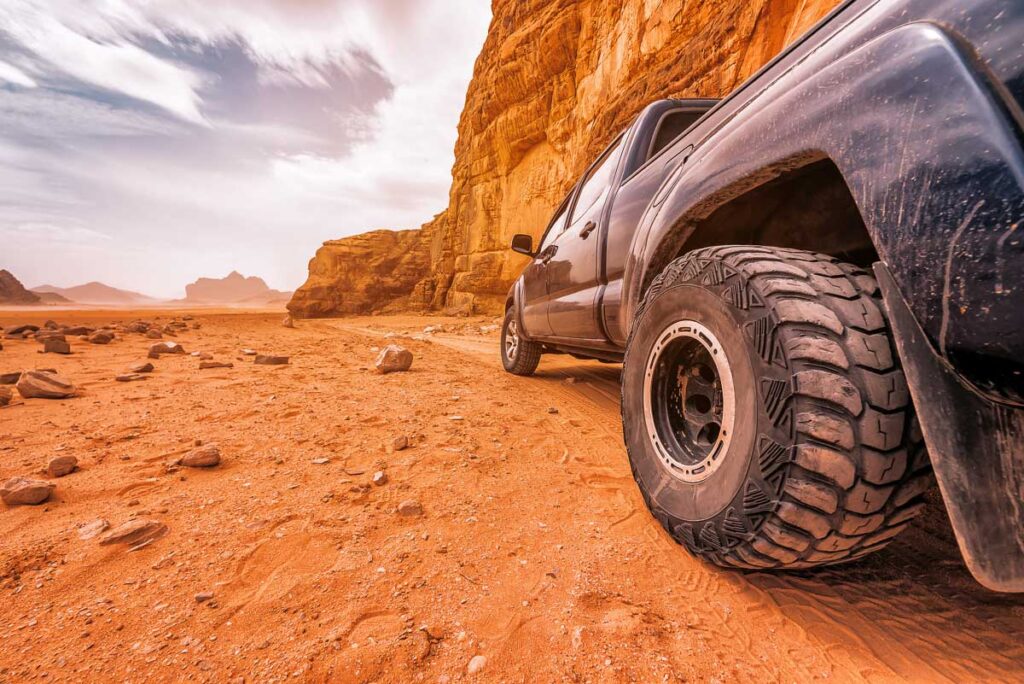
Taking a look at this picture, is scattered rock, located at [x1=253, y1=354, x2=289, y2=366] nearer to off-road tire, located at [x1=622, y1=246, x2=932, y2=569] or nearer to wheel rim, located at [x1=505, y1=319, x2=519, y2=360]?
wheel rim, located at [x1=505, y1=319, x2=519, y2=360]

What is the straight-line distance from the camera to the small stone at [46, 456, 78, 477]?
150 centimetres

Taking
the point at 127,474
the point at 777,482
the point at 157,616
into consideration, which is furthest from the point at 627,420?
the point at 127,474

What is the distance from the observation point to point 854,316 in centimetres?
86

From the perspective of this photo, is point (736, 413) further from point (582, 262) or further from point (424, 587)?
point (582, 262)

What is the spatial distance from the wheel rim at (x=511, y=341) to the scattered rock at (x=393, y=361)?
3.66ft

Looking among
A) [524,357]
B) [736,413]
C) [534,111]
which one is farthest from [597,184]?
[534,111]

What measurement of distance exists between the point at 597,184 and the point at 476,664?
273 centimetres

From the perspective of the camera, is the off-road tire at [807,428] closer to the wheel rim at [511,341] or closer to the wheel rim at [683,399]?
the wheel rim at [683,399]

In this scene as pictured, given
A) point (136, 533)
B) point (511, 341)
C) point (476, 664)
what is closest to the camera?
point (476, 664)

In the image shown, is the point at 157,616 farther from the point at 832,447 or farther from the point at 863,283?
the point at 863,283

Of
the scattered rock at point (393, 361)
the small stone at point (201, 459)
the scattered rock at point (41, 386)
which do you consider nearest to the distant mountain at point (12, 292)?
the scattered rock at point (41, 386)

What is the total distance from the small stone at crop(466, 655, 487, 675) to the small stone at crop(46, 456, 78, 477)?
1882 mm

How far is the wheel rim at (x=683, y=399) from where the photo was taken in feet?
3.76

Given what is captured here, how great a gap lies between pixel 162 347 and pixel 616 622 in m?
5.80
